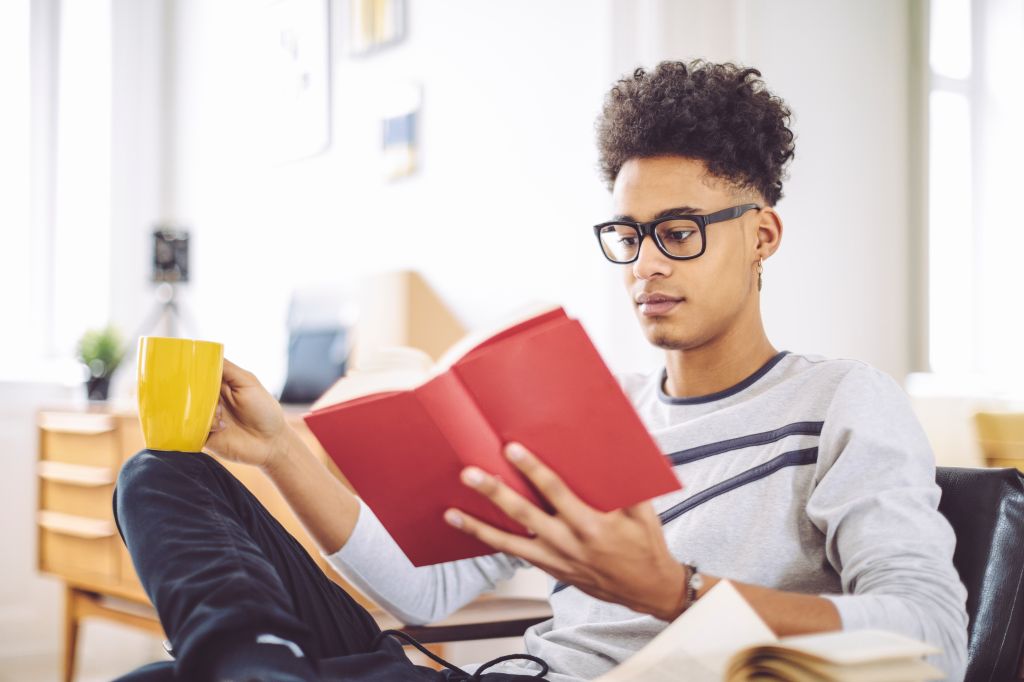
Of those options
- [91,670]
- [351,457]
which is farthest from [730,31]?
[91,670]

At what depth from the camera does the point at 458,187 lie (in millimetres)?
2441

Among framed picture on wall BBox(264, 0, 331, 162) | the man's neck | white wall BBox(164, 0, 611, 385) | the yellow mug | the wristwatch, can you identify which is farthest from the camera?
framed picture on wall BBox(264, 0, 331, 162)

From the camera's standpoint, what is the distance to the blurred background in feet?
6.99

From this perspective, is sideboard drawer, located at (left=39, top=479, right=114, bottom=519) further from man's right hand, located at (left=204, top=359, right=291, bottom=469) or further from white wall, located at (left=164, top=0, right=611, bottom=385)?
man's right hand, located at (left=204, top=359, right=291, bottom=469)

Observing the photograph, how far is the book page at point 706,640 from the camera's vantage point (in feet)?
2.23

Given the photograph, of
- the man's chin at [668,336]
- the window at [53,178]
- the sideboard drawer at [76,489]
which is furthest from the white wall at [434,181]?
the man's chin at [668,336]

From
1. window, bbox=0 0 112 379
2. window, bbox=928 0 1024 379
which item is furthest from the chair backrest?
window, bbox=0 0 112 379

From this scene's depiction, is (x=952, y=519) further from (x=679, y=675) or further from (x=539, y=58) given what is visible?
(x=539, y=58)

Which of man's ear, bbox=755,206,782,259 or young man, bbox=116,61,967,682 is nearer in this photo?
young man, bbox=116,61,967,682

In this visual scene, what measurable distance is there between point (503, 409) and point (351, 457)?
214 mm

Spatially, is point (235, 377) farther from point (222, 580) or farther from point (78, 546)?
point (78, 546)

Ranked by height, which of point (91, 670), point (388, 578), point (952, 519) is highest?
point (952, 519)

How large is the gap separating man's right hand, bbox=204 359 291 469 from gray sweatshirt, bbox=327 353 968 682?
17 centimetres

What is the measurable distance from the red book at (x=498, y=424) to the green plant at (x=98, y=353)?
2555 mm
